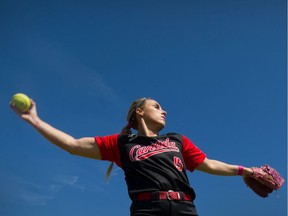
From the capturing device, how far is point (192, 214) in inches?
182

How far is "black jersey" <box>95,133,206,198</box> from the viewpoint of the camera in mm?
4660

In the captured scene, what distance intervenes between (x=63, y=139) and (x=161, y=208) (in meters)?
1.64

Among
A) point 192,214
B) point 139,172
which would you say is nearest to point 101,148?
point 139,172

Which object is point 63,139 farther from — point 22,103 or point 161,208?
point 161,208

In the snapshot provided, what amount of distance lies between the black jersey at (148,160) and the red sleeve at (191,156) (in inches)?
3.1

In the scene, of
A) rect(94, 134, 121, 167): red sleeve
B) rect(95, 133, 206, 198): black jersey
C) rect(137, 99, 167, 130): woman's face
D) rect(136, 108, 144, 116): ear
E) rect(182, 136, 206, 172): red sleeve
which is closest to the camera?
rect(95, 133, 206, 198): black jersey

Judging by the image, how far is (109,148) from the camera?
5.11 metres

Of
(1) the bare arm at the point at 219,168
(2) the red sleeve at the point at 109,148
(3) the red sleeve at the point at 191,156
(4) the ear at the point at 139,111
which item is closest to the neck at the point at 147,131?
(4) the ear at the point at 139,111

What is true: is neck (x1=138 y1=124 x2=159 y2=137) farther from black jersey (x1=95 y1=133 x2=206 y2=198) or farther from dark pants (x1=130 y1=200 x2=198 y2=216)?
dark pants (x1=130 y1=200 x2=198 y2=216)

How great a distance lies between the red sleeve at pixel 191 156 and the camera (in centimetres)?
561

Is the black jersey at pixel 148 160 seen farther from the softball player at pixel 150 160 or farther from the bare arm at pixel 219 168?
the bare arm at pixel 219 168

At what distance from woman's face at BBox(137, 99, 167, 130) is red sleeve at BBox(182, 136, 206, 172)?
0.48 meters

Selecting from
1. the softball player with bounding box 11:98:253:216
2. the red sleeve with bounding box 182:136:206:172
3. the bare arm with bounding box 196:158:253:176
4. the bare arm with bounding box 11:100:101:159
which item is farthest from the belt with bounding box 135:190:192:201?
the bare arm with bounding box 196:158:253:176

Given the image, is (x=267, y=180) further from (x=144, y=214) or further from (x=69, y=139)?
(x=69, y=139)
